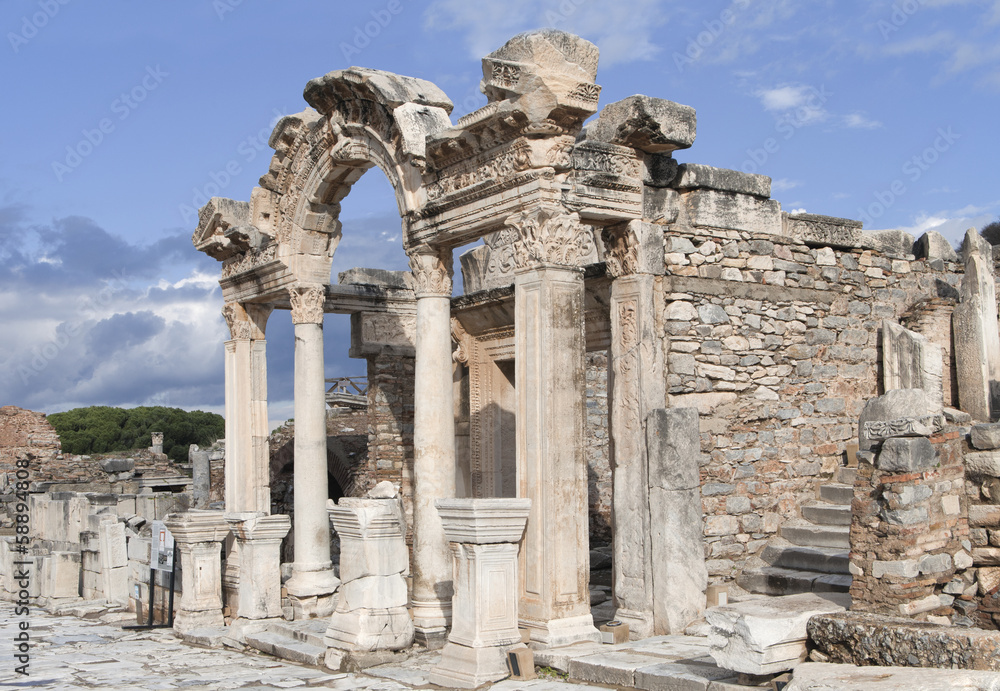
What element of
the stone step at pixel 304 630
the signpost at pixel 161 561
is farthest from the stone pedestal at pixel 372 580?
the signpost at pixel 161 561

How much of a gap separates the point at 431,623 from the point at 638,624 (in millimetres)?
1974

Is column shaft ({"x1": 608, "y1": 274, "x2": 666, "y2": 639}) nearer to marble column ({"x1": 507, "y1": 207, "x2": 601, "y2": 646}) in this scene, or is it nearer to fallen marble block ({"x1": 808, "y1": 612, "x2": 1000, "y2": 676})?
marble column ({"x1": 507, "y1": 207, "x2": 601, "y2": 646})

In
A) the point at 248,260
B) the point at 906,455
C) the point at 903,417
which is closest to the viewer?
the point at 906,455

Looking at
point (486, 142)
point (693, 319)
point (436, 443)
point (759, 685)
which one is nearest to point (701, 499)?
point (693, 319)

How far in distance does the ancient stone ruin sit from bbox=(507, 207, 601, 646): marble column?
0.08 ft

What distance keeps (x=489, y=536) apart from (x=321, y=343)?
5.27m

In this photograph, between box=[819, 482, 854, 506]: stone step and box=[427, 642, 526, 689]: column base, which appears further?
box=[819, 482, 854, 506]: stone step

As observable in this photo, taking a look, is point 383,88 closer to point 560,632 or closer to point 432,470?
point 432,470

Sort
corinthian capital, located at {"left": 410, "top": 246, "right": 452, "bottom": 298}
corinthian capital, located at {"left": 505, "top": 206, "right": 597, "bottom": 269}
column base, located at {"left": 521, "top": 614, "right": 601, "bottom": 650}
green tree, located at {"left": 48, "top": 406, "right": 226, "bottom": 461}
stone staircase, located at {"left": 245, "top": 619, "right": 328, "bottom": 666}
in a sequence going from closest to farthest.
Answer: column base, located at {"left": 521, "top": 614, "right": 601, "bottom": 650} < corinthian capital, located at {"left": 505, "top": 206, "right": 597, "bottom": 269} < stone staircase, located at {"left": 245, "top": 619, "right": 328, "bottom": 666} < corinthian capital, located at {"left": 410, "top": 246, "right": 452, "bottom": 298} < green tree, located at {"left": 48, "top": 406, "right": 226, "bottom": 461}

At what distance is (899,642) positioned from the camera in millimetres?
5637

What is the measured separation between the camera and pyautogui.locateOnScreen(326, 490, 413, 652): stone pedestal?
897 centimetres

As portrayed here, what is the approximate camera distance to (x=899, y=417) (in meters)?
7.38

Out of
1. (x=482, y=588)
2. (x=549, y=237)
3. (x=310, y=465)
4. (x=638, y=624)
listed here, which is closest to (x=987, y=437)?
(x=638, y=624)

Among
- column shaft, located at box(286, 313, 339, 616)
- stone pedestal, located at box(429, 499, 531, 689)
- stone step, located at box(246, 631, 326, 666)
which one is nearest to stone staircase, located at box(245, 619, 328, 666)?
stone step, located at box(246, 631, 326, 666)
